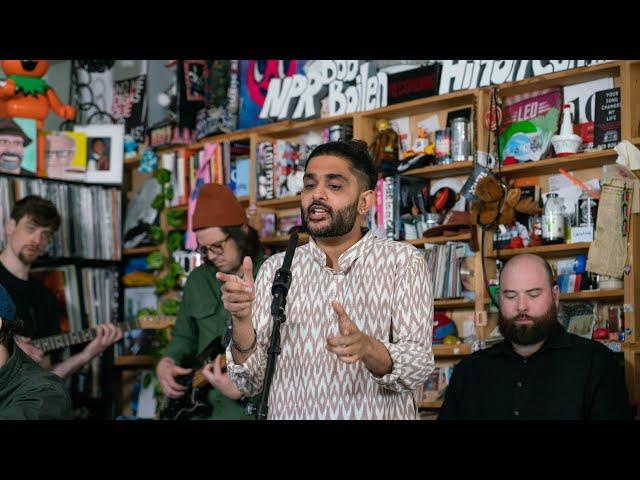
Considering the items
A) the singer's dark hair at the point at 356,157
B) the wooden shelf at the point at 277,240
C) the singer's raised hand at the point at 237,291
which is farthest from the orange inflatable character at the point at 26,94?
the singer's raised hand at the point at 237,291

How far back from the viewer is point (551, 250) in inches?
169

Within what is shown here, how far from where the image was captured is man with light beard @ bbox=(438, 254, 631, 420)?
3.42 m

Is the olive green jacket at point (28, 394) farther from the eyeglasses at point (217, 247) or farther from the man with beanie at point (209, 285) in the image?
the eyeglasses at point (217, 247)

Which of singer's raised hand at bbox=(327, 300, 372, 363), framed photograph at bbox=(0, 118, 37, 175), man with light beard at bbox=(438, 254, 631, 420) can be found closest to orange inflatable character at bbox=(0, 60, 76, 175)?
framed photograph at bbox=(0, 118, 37, 175)

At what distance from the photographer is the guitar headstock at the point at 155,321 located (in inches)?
207

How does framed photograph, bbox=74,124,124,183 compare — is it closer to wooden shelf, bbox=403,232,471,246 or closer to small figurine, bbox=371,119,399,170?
small figurine, bbox=371,119,399,170

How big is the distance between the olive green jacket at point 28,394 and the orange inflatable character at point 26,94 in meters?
3.05

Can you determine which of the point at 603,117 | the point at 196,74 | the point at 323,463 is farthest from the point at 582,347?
the point at 196,74

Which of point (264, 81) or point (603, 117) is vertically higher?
point (264, 81)

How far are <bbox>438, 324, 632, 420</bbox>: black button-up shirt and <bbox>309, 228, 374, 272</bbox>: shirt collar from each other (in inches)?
45.8

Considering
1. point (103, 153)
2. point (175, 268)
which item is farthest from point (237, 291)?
point (103, 153)
